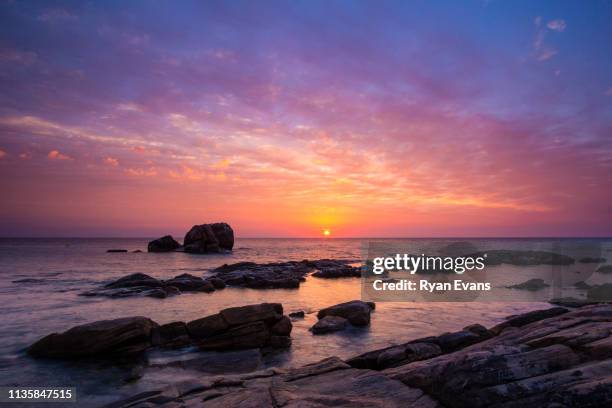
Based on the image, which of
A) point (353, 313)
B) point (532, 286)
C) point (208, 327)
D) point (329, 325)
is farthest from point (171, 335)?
point (532, 286)

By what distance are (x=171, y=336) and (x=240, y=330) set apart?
323 cm

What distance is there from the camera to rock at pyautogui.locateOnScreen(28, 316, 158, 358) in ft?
47.4

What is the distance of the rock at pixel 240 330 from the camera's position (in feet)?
52.3

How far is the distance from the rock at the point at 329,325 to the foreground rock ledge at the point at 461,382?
875 cm

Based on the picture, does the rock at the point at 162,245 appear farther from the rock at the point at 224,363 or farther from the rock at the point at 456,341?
the rock at the point at 456,341

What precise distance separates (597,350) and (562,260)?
7833 centimetres

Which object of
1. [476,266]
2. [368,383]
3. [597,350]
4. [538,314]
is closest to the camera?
[597,350]

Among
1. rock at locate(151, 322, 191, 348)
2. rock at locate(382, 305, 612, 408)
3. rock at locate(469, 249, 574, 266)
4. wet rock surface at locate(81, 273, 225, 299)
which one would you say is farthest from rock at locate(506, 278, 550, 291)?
rock at locate(151, 322, 191, 348)

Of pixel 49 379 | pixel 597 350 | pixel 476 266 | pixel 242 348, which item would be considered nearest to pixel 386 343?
pixel 242 348

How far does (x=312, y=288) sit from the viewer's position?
3653 centimetres

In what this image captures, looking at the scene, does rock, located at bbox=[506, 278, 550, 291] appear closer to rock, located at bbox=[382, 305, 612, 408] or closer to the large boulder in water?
rock, located at bbox=[382, 305, 612, 408]

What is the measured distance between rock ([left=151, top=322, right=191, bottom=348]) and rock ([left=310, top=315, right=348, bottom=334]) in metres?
6.52

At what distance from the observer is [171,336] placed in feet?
53.7

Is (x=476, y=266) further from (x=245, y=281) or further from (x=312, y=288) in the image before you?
(x=245, y=281)
